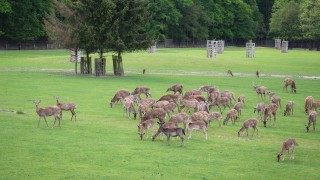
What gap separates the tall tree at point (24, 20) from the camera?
10069 cm

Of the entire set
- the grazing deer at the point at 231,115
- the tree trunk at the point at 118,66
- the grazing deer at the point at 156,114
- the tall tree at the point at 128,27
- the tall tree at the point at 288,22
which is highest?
the tall tree at the point at 288,22

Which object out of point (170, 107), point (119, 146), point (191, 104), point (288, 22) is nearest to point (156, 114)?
point (170, 107)

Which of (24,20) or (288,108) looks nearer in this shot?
(288,108)

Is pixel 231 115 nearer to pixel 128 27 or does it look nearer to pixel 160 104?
pixel 160 104

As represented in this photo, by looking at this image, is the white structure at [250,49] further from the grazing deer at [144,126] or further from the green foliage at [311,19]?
the grazing deer at [144,126]

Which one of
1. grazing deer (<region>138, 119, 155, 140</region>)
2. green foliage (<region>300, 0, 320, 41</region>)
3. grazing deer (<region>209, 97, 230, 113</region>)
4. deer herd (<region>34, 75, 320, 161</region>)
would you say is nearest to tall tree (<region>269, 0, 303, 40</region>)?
green foliage (<region>300, 0, 320, 41</region>)

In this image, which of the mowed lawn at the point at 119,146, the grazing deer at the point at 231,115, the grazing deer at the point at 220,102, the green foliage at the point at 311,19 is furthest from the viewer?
the green foliage at the point at 311,19

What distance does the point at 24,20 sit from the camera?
10219 centimetres

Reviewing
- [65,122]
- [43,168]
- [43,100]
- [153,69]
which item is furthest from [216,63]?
[43,168]

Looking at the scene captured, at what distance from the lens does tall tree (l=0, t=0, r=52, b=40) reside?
330 ft

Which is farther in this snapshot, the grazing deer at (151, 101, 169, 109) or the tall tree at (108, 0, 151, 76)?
the tall tree at (108, 0, 151, 76)

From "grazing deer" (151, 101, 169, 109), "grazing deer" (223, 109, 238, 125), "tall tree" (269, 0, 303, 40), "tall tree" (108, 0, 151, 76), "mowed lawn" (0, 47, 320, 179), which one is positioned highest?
"tall tree" (269, 0, 303, 40)

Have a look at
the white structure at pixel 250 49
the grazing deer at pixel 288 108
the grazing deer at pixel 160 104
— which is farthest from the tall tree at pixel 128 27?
the white structure at pixel 250 49

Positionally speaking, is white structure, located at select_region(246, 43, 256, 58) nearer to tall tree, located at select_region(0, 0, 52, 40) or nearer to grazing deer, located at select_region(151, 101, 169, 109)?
tall tree, located at select_region(0, 0, 52, 40)
